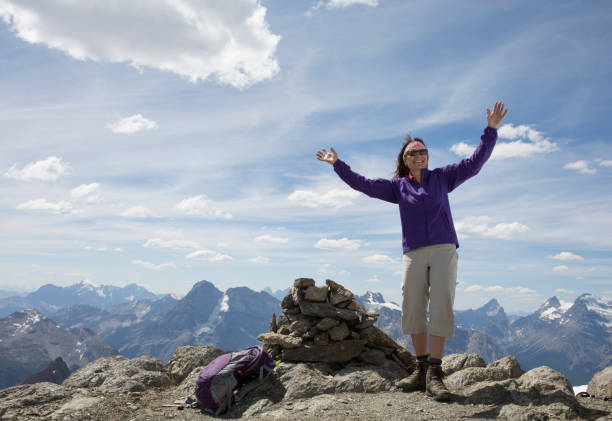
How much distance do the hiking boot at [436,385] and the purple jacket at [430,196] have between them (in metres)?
2.58

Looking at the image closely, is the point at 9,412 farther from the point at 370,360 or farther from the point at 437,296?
the point at 437,296

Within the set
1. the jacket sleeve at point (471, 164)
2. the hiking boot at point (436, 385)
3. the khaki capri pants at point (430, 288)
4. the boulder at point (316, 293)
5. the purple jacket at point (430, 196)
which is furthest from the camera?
the boulder at point (316, 293)

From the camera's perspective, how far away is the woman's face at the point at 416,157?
8.69 m

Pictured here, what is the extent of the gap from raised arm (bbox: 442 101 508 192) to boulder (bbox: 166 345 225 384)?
9.96m

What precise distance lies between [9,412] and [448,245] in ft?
34.5

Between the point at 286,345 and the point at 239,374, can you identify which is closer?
the point at 239,374

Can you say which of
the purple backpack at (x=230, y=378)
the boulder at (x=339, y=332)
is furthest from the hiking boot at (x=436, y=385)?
the purple backpack at (x=230, y=378)

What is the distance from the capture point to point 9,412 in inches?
345

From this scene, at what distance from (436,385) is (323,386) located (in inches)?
109

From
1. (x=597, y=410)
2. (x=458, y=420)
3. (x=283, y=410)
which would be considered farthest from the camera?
(x=283, y=410)

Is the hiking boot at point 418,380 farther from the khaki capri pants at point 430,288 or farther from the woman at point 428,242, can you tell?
the khaki capri pants at point 430,288


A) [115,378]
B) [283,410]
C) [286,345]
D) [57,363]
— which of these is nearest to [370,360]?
[286,345]

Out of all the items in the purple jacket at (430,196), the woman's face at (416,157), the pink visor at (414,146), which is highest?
the pink visor at (414,146)

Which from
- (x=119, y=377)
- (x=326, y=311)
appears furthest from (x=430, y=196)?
(x=119, y=377)
